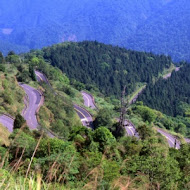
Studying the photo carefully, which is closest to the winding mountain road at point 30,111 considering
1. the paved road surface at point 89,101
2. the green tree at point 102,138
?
the green tree at point 102,138

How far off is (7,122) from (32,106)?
7.33 meters

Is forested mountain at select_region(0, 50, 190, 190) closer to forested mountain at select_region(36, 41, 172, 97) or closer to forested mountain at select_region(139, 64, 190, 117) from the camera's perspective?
forested mountain at select_region(139, 64, 190, 117)

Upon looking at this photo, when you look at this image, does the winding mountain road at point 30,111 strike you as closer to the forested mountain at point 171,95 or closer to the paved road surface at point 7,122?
the paved road surface at point 7,122

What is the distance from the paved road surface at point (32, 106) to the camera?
25669 mm

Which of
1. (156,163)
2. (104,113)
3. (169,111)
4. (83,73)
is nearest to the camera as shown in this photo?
(156,163)

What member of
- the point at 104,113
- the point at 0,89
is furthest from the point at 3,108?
the point at 104,113

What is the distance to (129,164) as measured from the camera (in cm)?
1248

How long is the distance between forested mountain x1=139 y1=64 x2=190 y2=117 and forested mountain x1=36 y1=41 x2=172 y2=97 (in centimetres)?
647

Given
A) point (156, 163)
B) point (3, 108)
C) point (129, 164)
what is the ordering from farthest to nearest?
1. point (3, 108)
2. point (129, 164)
3. point (156, 163)

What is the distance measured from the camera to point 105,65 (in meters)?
90.0

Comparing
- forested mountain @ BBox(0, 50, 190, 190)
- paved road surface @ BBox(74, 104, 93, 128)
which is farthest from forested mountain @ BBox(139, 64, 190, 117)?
paved road surface @ BBox(74, 104, 93, 128)

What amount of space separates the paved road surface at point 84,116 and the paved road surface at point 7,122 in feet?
35.2

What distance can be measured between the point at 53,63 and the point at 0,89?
5409cm

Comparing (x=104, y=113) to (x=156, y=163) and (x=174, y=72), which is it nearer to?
(x=156, y=163)
